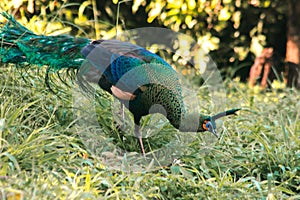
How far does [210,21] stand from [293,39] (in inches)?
44.6

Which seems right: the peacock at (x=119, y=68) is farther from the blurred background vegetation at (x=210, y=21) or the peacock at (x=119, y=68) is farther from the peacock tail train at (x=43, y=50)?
the blurred background vegetation at (x=210, y=21)

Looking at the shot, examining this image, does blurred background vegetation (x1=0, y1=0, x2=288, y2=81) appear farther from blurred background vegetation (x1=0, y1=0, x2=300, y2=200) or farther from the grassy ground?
the grassy ground

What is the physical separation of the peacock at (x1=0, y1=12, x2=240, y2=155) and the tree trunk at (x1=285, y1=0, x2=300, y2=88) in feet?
12.5

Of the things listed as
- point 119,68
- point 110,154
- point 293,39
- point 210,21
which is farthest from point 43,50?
point 293,39

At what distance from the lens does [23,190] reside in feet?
11.1

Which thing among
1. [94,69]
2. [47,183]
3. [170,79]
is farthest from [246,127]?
[47,183]

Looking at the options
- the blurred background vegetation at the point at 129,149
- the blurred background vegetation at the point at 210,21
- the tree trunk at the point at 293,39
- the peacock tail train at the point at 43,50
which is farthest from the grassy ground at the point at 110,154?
the tree trunk at the point at 293,39

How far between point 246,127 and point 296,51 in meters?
3.45

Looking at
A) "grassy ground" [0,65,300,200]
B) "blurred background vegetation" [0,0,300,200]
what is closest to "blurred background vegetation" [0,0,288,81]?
"blurred background vegetation" [0,0,300,200]

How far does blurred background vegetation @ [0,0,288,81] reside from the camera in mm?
7059

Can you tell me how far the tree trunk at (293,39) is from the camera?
8250 mm

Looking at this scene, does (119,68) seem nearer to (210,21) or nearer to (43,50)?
(43,50)

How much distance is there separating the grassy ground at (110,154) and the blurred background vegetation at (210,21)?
5.94ft

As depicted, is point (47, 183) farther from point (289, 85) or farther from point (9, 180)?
point (289, 85)
